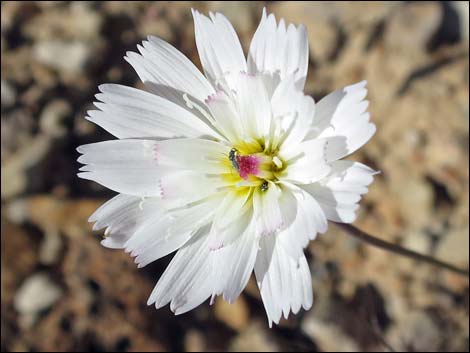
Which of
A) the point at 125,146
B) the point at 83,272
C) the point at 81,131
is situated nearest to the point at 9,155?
the point at 81,131

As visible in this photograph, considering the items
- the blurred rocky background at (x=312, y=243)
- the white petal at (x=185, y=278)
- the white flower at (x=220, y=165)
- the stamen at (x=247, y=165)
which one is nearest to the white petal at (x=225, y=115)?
the white flower at (x=220, y=165)

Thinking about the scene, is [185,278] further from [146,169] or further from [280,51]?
[280,51]

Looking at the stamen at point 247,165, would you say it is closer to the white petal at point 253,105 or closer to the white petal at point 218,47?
the white petal at point 253,105

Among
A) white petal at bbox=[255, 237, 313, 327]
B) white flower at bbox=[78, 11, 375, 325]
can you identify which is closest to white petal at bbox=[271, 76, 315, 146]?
white flower at bbox=[78, 11, 375, 325]

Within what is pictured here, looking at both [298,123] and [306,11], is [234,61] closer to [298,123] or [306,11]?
[298,123]

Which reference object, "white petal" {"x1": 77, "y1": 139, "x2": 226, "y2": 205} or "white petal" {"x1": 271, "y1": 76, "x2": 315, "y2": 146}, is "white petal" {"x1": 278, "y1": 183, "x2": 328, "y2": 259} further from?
"white petal" {"x1": 77, "y1": 139, "x2": 226, "y2": 205}

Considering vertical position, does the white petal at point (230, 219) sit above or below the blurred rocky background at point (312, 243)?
above

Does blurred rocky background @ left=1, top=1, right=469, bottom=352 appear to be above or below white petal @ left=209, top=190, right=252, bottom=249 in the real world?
below
